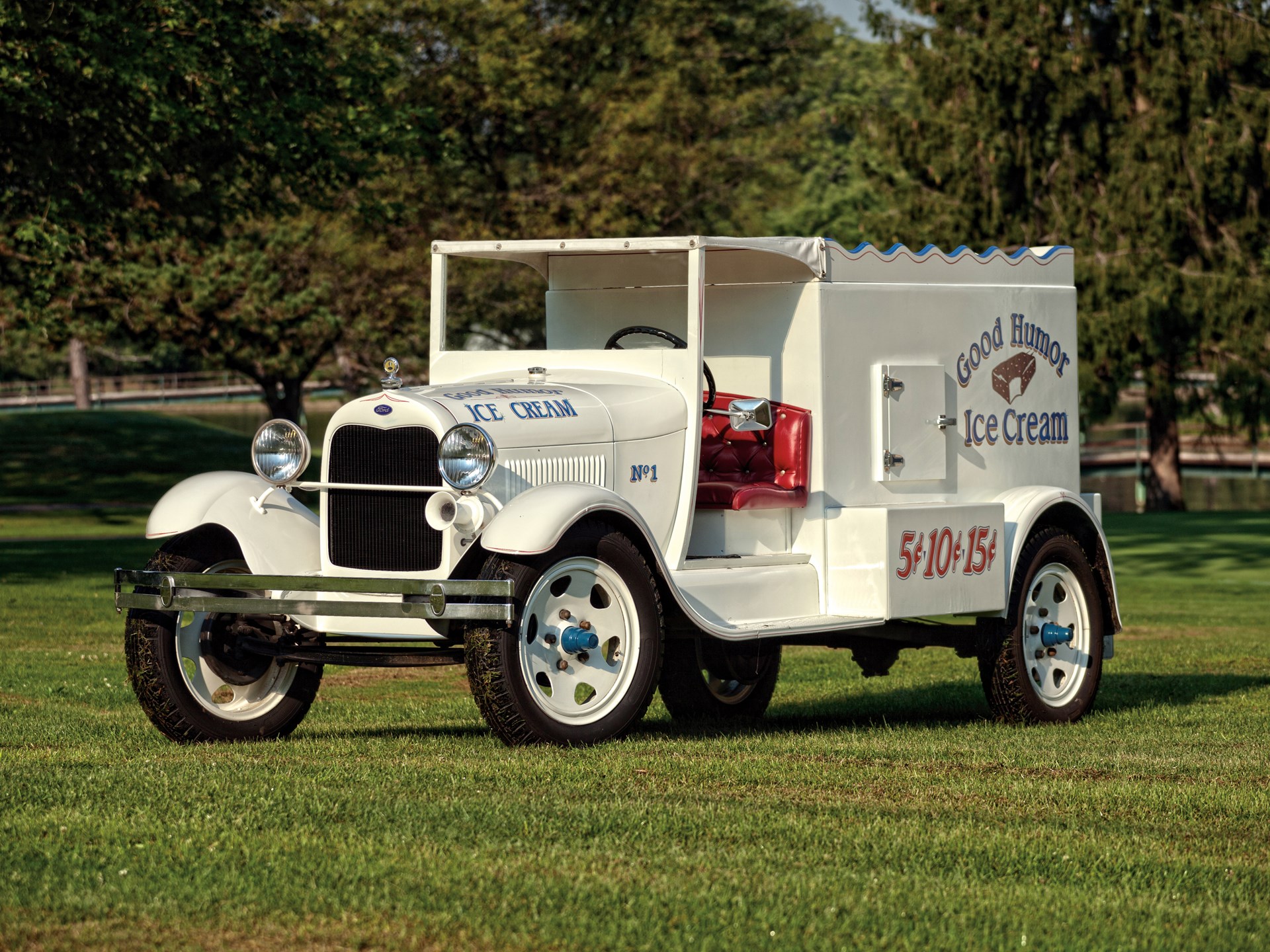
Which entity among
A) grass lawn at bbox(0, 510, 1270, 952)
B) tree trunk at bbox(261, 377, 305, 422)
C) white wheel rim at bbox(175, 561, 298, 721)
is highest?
tree trunk at bbox(261, 377, 305, 422)

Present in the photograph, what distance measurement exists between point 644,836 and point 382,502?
115 inches

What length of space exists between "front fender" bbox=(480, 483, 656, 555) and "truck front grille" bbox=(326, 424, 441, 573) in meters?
0.46

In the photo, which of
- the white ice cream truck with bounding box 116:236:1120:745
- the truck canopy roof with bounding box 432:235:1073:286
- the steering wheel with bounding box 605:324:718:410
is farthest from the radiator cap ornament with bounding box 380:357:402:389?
the steering wheel with bounding box 605:324:718:410

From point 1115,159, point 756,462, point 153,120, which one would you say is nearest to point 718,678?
point 756,462

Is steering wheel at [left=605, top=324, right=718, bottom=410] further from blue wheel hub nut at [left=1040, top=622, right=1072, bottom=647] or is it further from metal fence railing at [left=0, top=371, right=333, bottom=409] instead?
metal fence railing at [left=0, top=371, right=333, bottom=409]

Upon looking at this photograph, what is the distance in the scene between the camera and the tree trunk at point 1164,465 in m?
42.7

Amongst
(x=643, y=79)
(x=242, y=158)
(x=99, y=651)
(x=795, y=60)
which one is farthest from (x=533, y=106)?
(x=99, y=651)

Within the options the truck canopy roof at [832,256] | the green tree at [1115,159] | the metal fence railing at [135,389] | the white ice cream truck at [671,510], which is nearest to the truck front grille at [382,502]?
the white ice cream truck at [671,510]

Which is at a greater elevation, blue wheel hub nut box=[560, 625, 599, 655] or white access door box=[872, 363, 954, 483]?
white access door box=[872, 363, 954, 483]

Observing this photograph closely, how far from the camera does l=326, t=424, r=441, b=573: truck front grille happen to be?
841cm

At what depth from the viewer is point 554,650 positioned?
27.0 ft

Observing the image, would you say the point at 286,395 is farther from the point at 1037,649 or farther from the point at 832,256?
the point at 832,256

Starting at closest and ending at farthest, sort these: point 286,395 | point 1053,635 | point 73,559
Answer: point 1053,635
point 73,559
point 286,395

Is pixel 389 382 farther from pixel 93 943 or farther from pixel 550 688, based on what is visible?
pixel 93 943
